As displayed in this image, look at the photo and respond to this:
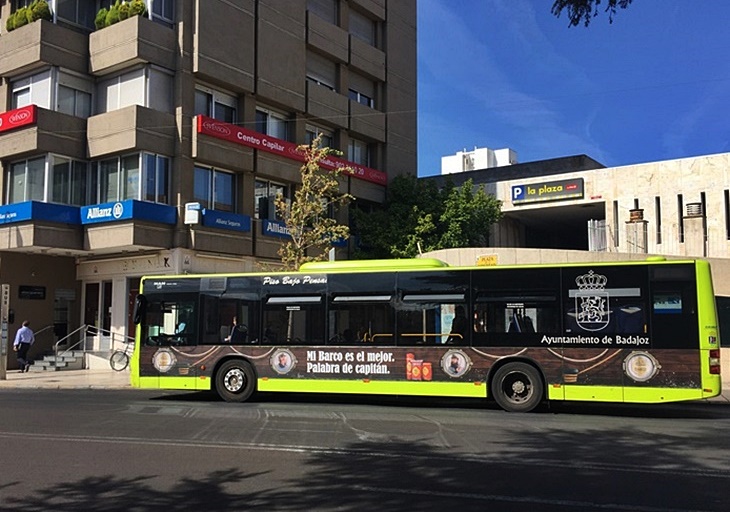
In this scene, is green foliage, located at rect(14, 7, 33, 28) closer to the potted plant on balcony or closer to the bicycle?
the potted plant on balcony

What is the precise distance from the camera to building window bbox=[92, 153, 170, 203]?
23.8 meters

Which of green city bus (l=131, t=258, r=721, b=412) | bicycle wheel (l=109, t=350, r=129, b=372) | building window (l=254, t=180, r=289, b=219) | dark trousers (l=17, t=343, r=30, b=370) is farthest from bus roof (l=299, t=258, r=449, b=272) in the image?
dark trousers (l=17, t=343, r=30, b=370)

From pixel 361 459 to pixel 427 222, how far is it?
24158 mm

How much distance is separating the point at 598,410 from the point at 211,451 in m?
8.37

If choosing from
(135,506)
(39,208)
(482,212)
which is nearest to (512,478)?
(135,506)

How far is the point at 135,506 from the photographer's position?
20.3 ft

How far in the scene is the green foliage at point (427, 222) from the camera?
105 feet

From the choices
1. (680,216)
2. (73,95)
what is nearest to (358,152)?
(73,95)

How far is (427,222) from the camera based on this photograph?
105ft

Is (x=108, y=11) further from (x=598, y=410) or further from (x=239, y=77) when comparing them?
(x=598, y=410)

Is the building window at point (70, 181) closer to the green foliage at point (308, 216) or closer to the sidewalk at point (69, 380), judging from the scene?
the sidewalk at point (69, 380)

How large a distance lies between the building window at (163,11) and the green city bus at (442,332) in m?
13.6

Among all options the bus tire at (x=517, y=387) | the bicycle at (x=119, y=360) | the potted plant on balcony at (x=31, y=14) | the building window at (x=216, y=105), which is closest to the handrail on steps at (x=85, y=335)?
the bicycle at (x=119, y=360)

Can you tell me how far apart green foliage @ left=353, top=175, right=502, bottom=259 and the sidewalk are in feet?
43.7
